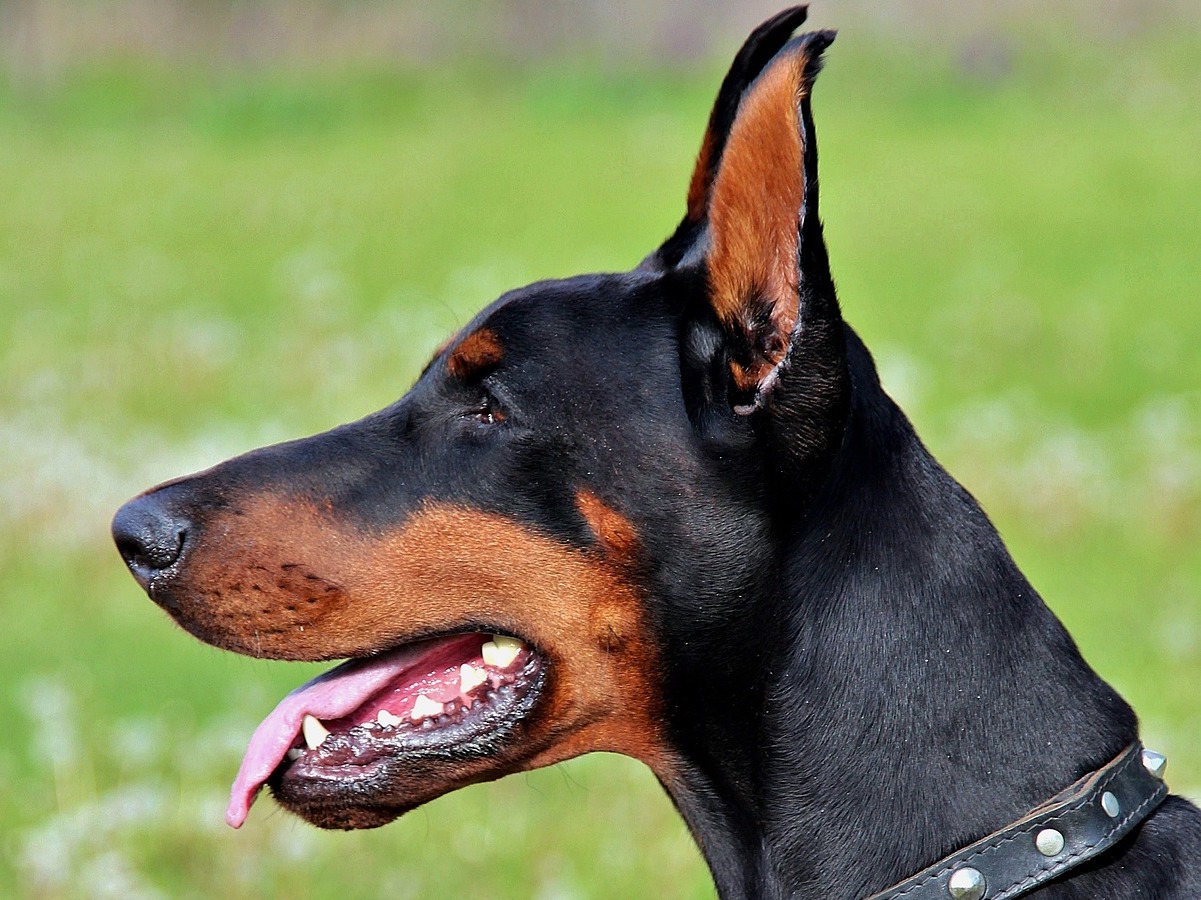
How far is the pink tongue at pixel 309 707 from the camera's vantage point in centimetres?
333

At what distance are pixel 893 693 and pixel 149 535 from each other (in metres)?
1.56

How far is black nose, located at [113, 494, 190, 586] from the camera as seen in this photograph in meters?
3.26

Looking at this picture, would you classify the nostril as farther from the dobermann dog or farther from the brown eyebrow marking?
the brown eyebrow marking

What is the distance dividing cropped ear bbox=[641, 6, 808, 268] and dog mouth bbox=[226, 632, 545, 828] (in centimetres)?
98

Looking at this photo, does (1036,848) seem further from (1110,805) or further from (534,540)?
(534,540)

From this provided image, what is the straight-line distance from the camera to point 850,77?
17.8 m

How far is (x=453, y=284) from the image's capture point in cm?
1252

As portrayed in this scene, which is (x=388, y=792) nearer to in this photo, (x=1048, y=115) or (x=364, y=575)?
(x=364, y=575)

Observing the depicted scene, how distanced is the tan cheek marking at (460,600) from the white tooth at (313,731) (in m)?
0.17

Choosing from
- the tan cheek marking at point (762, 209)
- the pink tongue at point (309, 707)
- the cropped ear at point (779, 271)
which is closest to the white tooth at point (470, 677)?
the pink tongue at point (309, 707)

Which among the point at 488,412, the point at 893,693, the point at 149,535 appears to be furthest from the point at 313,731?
the point at 893,693

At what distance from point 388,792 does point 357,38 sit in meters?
16.7

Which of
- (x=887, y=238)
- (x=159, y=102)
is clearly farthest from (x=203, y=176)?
(x=887, y=238)

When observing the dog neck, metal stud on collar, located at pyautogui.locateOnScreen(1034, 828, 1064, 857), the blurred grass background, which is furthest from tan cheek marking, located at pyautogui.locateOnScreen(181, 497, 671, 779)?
the blurred grass background
